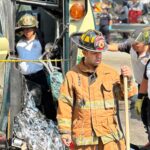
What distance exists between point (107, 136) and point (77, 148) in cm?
26

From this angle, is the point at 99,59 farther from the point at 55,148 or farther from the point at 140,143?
the point at 140,143

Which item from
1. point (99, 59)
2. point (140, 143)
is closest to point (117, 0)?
point (140, 143)

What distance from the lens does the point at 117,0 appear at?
21.1 metres

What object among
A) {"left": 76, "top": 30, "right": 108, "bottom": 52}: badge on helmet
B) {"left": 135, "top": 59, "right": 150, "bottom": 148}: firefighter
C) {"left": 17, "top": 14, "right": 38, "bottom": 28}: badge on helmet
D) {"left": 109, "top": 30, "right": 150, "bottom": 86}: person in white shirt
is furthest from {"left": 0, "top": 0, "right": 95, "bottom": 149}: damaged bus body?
{"left": 76, "top": 30, "right": 108, "bottom": 52}: badge on helmet

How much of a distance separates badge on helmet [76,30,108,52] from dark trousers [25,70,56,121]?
1795mm

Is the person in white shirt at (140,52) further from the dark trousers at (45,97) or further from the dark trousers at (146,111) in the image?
the dark trousers at (45,97)

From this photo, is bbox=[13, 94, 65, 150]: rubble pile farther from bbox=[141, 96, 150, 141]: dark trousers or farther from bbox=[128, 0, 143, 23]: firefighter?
bbox=[128, 0, 143, 23]: firefighter

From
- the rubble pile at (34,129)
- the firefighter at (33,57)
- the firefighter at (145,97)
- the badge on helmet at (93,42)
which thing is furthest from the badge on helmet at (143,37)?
the badge on helmet at (93,42)

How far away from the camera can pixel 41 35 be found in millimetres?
5750

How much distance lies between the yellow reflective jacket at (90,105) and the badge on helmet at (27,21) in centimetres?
174

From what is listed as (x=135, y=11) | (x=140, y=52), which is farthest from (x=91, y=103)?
(x=135, y=11)

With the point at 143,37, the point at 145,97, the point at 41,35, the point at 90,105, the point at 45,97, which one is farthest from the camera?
the point at 41,35

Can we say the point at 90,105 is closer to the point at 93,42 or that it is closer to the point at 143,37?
the point at 93,42

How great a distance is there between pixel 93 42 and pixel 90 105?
1.47 feet
